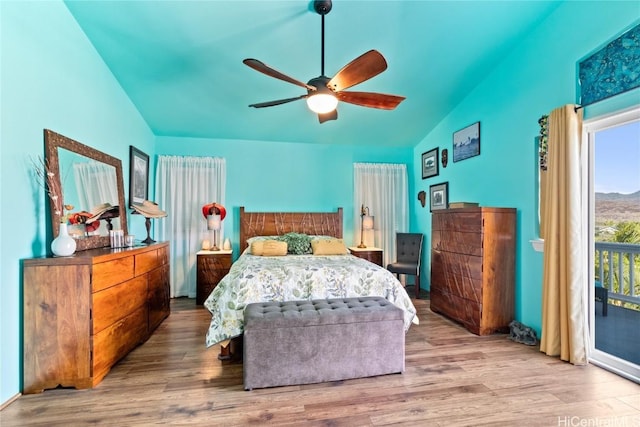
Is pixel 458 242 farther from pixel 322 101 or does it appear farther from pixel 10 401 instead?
pixel 10 401

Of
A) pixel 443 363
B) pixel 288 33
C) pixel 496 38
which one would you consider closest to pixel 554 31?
pixel 496 38

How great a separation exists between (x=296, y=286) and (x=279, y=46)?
2402 millimetres

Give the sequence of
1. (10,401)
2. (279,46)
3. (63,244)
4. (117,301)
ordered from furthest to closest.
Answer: (279,46), (117,301), (63,244), (10,401)

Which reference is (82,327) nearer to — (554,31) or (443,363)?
(443,363)

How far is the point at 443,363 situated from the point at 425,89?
10.5ft

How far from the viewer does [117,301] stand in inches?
97.2

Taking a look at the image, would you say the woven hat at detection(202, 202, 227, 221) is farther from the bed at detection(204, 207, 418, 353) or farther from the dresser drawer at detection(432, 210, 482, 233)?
the dresser drawer at detection(432, 210, 482, 233)

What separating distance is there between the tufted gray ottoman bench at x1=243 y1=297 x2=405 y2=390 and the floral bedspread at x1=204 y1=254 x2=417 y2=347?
30 cm

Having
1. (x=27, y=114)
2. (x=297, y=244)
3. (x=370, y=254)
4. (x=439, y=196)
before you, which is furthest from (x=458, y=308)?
(x=27, y=114)

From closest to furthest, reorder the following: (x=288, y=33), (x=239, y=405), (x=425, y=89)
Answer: (x=239, y=405)
(x=288, y=33)
(x=425, y=89)

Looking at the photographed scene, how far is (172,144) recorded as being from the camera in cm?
483

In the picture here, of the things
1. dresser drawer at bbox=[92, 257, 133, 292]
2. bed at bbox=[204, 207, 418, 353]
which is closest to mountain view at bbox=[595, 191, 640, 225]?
bed at bbox=[204, 207, 418, 353]

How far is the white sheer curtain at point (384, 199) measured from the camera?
208 inches

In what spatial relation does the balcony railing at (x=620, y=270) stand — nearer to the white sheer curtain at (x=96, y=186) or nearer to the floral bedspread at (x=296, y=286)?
the floral bedspread at (x=296, y=286)
